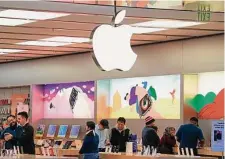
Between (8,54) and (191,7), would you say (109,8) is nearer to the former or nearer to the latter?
(191,7)

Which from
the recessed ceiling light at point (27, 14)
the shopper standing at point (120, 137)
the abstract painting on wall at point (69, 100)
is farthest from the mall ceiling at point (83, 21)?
the abstract painting on wall at point (69, 100)

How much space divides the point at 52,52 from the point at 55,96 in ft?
7.36

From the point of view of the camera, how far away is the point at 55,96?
21781mm

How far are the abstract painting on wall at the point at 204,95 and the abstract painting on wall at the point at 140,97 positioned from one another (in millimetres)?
375

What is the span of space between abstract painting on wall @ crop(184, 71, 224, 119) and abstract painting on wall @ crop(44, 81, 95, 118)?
4.16 metres

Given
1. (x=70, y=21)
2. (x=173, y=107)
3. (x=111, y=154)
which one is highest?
(x=70, y=21)

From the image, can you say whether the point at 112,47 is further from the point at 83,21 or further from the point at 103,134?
the point at 103,134

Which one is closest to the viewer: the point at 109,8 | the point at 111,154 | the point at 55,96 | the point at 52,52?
the point at 109,8

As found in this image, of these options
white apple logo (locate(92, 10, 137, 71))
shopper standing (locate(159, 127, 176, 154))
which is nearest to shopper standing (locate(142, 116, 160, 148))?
shopper standing (locate(159, 127, 176, 154))

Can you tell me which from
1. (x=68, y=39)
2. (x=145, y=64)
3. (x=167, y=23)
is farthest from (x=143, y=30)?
(x=145, y=64)

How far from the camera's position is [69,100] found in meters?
21.0

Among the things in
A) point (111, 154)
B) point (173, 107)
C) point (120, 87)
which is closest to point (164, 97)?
point (173, 107)

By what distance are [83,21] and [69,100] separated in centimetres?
793

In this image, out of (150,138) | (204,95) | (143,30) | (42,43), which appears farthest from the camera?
(42,43)
